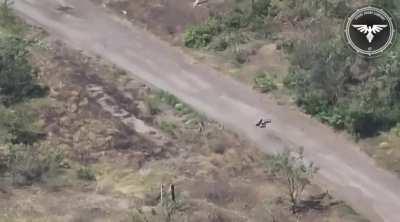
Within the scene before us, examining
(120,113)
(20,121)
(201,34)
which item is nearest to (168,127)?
(120,113)

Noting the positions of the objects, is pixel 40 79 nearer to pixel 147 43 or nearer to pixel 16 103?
pixel 16 103

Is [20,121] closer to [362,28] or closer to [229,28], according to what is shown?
[229,28]

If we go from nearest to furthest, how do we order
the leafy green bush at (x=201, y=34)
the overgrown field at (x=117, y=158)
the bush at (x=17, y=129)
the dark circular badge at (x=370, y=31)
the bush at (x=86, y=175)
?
the overgrown field at (x=117, y=158) → the bush at (x=86, y=175) → the bush at (x=17, y=129) → the dark circular badge at (x=370, y=31) → the leafy green bush at (x=201, y=34)

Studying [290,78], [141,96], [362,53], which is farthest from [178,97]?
[362,53]

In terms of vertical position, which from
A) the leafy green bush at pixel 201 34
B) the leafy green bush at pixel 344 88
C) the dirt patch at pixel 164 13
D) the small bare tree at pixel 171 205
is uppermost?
the dirt patch at pixel 164 13

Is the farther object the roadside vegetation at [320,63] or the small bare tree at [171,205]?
the roadside vegetation at [320,63]

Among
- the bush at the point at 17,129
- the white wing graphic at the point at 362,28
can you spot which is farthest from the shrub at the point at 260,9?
the bush at the point at 17,129

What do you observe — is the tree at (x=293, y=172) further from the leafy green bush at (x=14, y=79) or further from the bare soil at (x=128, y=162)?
the leafy green bush at (x=14, y=79)

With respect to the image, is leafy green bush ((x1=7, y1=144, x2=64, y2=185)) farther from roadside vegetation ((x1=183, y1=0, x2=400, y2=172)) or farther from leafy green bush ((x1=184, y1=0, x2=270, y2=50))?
leafy green bush ((x1=184, y1=0, x2=270, y2=50))
